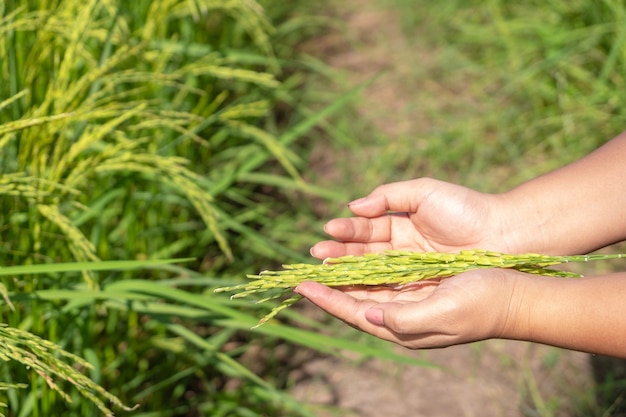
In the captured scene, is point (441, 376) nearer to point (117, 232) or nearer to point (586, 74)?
point (117, 232)

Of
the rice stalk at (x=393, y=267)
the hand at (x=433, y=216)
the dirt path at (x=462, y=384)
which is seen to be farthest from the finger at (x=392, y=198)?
the dirt path at (x=462, y=384)

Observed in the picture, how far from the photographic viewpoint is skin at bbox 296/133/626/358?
60.9 inches

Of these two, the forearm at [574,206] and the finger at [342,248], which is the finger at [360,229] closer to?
the finger at [342,248]

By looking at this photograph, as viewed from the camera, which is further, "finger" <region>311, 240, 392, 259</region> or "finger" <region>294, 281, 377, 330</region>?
"finger" <region>311, 240, 392, 259</region>

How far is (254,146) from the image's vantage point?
2988 mm

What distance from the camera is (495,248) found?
196 centimetres

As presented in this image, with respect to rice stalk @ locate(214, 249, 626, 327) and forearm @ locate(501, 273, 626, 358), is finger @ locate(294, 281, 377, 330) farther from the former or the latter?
forearm @ locate(501, 273, 626, 358)

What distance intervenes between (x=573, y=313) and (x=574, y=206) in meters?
0.43

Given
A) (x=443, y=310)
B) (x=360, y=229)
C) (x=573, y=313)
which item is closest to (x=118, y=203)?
(x=360, y=229)

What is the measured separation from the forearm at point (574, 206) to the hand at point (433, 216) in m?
0.05

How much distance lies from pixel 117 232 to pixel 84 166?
1.81 ft

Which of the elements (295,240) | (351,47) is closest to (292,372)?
(295,240)

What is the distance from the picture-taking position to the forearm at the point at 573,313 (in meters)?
1.53

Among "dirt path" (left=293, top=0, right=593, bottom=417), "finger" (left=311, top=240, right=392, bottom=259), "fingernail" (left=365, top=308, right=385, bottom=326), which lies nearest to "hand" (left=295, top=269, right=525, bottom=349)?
"fingernail" (left=365, top=308, right=385, bottom=326)
